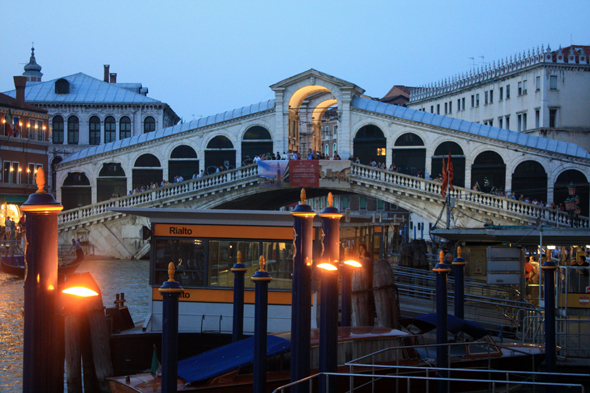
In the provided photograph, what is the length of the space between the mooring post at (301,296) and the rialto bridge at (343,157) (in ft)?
76.7

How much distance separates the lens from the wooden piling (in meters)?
11.3

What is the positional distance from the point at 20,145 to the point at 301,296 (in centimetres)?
3457

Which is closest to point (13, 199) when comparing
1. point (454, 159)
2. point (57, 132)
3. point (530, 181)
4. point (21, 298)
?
point (57, 132)

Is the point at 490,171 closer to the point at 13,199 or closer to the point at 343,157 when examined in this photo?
the point at 343,157

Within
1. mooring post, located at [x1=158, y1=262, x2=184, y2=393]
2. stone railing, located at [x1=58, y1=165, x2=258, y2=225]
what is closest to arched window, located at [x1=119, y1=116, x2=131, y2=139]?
stone railing, located at [x1=58, y1=165, x2=258, y2=225]

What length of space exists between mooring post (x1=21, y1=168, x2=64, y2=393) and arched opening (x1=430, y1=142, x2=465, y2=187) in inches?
1168

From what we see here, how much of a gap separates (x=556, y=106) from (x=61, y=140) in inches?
1165

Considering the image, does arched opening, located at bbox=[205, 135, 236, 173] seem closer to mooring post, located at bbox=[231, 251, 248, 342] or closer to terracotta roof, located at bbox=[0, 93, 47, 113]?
terracotta roof, located at bbox=[0, 93, 47, 113]

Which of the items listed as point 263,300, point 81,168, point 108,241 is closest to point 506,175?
point 108,241

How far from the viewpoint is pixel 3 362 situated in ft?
44.0

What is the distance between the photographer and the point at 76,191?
37.9m

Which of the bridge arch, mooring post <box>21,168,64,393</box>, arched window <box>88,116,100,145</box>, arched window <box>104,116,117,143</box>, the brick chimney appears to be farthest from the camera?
arched window <box>104,116,117,143</box>

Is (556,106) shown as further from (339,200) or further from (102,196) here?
(102,196)

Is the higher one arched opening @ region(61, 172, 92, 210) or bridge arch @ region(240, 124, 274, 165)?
bridge arch @ region(240, 124, 274, 165)
